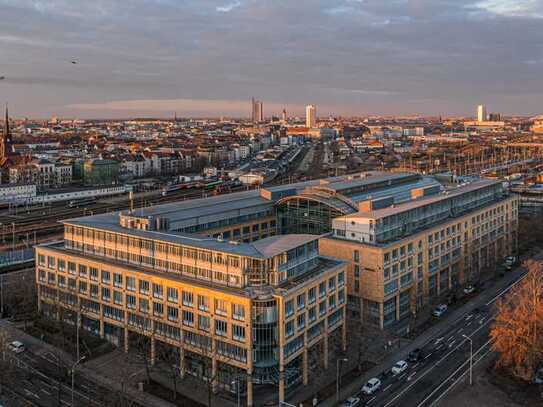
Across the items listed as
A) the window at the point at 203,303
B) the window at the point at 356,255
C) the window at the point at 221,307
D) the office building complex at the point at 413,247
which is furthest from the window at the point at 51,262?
the window at the point at 356,255

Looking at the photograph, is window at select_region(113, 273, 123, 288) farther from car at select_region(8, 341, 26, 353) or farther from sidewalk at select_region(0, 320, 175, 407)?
car at select_region(8, 341, 26, 353)

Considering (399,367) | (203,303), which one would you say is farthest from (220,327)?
(399,367)

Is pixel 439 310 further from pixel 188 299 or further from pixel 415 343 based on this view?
pixel 188 299

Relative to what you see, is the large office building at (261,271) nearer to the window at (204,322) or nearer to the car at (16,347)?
the window at (204,322)

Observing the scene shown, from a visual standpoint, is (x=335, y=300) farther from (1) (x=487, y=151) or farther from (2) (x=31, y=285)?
(1) (x=487, y=151)

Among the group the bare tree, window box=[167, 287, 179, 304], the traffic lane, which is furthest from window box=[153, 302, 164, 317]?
the bare tree

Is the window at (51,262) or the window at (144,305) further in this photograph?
the window at (51,262)
